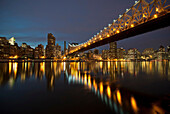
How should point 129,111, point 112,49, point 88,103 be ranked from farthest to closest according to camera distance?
point 112,49 → point 88,103 → point 129,111

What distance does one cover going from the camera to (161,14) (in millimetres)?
18719

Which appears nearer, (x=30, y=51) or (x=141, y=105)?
(x=141, y=105)

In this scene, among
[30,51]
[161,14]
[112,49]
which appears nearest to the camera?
[161,14]

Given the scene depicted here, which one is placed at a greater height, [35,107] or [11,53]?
[11,53]

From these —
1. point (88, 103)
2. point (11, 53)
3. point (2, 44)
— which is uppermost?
point (2, 44)

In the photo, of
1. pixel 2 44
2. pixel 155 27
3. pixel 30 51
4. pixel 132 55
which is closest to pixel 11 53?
pixel 2 44

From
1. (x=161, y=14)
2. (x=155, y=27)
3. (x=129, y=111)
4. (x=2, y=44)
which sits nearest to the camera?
(x=129, y=111)

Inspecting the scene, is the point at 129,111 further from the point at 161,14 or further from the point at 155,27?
the point at 155,27

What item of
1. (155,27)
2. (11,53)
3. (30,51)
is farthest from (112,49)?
(155,27)

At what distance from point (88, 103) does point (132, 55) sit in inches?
7071

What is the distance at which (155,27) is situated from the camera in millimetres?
22172

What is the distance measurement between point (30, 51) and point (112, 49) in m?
100

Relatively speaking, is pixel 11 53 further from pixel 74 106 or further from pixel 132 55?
pixel 132 55

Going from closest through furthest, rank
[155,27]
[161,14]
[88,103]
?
[88,103] < [161,14] < [155,27]
